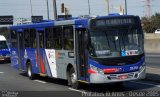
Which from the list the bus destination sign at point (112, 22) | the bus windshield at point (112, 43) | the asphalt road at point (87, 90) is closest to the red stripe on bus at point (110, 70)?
the bus windshield at point (112, 43)

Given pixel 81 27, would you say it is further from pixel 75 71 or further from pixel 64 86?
pixel 64 86

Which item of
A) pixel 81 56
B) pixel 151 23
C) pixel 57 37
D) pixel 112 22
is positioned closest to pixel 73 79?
pixel 81 56

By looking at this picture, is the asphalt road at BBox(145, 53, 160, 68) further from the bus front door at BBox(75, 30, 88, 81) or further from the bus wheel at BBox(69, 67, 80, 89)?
the bus front door at BBox(75, 30, 88, 81)

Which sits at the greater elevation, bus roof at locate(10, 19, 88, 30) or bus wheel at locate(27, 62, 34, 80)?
bus roof at locate(10, 19, 88, 30)

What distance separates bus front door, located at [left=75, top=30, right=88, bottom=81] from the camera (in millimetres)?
15890

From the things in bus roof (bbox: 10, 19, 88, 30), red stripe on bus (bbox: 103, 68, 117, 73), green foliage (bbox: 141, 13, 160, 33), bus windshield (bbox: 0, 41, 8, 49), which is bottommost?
green foliage (bbox: 141, 13, 160, 33)

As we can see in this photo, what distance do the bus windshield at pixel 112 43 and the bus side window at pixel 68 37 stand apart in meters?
1.72

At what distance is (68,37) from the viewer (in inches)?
677

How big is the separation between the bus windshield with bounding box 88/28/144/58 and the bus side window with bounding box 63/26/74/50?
5.66 ft

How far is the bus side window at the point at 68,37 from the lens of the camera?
16.9 meters

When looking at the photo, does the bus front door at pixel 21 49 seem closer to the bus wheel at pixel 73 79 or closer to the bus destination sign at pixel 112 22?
the bus wheel at pixel 73 79

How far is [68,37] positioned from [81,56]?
1344 mm

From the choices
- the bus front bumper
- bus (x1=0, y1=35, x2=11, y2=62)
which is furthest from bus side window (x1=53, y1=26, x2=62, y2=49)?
bus (x1=0, y1=35, x2=11, y2=62)

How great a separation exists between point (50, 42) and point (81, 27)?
11.6 ft
